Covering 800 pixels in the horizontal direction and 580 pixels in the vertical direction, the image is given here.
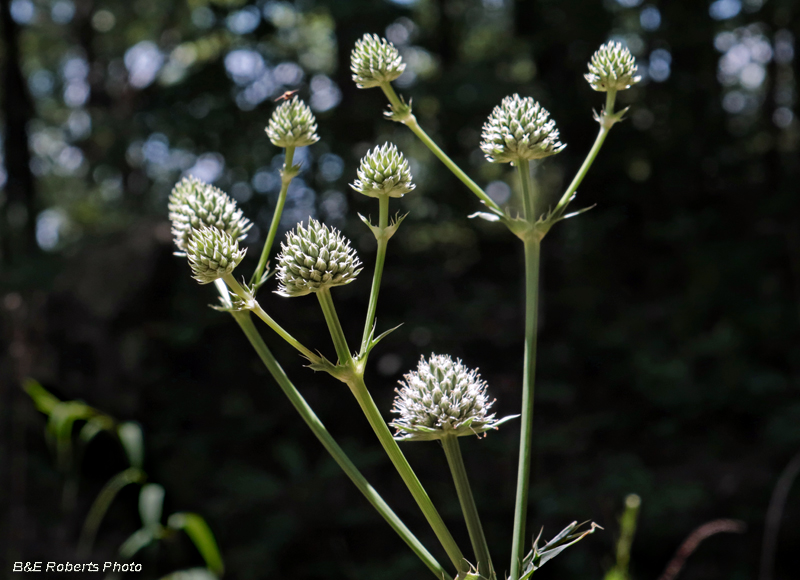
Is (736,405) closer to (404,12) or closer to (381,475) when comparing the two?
(381,475)

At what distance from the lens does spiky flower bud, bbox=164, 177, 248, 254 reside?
1168mm

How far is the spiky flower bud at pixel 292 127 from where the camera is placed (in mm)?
1281

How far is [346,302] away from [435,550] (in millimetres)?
2525

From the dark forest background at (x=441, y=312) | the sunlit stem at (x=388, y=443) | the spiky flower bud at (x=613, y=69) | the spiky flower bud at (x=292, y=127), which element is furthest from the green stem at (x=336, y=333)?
the dark forest background at (x=441, y=312)

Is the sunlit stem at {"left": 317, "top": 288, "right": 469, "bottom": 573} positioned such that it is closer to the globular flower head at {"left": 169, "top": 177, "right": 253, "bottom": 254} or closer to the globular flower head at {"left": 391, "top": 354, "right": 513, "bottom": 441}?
the globular flower head at {"left": 391, "top": 354, "right": 513, "bottom": 441}

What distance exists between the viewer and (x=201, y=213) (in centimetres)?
118

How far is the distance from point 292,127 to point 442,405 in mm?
692

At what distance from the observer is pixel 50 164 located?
12.6 metres

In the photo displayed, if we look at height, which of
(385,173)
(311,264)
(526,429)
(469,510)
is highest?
(385,173)

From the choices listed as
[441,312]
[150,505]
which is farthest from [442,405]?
[441,312]

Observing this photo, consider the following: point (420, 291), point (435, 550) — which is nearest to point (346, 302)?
point (420, 291)

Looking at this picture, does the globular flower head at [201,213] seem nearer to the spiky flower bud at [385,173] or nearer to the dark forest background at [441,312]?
the spiky flower bud at [385,173]

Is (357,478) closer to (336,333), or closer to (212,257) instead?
(336,333)

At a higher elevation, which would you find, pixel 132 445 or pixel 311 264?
pixel 311 264
